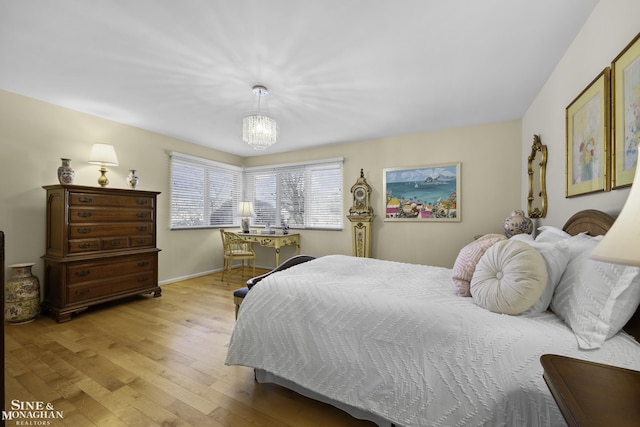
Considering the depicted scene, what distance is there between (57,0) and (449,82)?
3.00 metres

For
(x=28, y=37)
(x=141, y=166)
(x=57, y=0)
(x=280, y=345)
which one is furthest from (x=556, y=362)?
(x=141, y=166)

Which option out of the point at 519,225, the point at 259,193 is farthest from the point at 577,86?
the point at 259,193

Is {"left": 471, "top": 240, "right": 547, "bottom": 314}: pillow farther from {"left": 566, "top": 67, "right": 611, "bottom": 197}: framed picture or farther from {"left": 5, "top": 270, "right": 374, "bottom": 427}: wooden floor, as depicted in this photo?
{"left": 5, "top": 270, "right": 374, "bottom": 427}: wooden floor

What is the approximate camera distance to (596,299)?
3.45 feet

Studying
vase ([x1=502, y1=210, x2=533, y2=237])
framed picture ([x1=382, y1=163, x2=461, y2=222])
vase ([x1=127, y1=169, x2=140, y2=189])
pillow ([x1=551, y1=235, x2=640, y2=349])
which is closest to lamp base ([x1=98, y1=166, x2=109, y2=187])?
vase ([x1=127, y1=169, x2=140, y2=189])

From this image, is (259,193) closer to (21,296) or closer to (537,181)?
(21,296)

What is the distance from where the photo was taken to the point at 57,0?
5.24 ft

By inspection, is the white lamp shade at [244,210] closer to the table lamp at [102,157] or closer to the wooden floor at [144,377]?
the table lamp at [102,157]

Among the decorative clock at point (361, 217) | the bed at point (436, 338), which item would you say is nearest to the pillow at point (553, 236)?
the bed at point (436, 338)

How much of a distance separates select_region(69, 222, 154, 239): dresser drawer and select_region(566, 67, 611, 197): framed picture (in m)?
4.54

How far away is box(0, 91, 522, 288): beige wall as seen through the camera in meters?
2.89

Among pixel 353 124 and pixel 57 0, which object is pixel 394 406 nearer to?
pixel 57 0

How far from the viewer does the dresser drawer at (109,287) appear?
2887 millimetres

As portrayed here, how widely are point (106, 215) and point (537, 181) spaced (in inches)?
199
